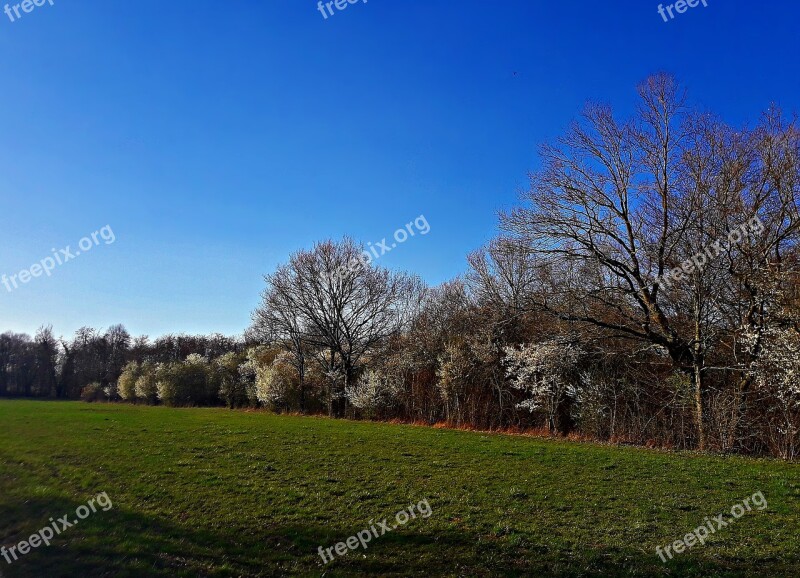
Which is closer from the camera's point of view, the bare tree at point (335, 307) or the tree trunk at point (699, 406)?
the tree trunk at point (699, 406)

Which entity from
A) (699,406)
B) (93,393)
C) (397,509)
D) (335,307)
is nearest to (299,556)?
(397,509)

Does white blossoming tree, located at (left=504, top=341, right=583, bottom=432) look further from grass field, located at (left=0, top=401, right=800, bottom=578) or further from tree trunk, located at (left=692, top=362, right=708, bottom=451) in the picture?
tree trunk, located at (left=692, top=362, right=708, bottom=451)

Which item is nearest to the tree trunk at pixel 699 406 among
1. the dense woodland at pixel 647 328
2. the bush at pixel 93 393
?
the dense woodland at pixel 647 328

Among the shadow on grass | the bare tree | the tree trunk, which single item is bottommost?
the shadow on grass

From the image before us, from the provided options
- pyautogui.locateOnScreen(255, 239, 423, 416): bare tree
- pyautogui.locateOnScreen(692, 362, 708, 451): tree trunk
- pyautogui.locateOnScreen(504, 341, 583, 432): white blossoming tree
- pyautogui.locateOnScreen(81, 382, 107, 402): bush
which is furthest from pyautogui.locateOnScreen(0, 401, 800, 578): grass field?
pyautogui.locateOnScreen(81, 382, 107, 402): bush

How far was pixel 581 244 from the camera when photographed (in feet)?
72.4

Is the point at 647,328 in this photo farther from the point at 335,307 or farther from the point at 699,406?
the point at 335,307

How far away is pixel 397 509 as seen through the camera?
1011 centimetres

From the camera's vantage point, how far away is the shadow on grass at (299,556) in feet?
22.6

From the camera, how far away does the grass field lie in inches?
291

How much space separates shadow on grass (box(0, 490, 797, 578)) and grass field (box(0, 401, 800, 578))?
0.04 m

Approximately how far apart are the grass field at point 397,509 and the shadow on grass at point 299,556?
0.04 metres

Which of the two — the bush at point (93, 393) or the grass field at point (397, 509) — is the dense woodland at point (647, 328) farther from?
the bush at point (93, 393)

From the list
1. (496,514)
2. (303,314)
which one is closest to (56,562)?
(496,514)
